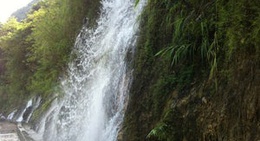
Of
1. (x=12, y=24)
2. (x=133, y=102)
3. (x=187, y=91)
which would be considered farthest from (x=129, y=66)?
(x=12, y=24)

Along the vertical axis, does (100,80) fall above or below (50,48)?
below

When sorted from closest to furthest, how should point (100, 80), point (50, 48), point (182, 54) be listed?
point (182, 54) → point (100, 80) → point (50, 48)

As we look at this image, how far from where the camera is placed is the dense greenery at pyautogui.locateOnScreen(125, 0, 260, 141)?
387cm

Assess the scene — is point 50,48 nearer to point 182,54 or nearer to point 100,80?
point 100,80

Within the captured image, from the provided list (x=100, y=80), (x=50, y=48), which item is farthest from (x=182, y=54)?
(x=50, y=48)

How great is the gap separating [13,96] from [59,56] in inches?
455

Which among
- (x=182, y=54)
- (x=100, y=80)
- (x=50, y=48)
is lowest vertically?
(x=100, y=80)

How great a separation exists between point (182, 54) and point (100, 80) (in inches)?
181

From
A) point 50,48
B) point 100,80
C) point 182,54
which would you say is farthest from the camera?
point 50,48

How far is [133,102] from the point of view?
19.2 feet

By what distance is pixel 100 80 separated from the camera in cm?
926

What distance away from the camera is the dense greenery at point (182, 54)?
3871 millimetres

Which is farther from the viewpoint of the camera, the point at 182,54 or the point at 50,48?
the point at 50,48

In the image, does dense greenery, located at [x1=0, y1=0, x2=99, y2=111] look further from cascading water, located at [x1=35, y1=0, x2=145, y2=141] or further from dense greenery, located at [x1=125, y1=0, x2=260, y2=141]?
dense greenery, located at [x1=125, y1=0, x2=260, y2=141]
